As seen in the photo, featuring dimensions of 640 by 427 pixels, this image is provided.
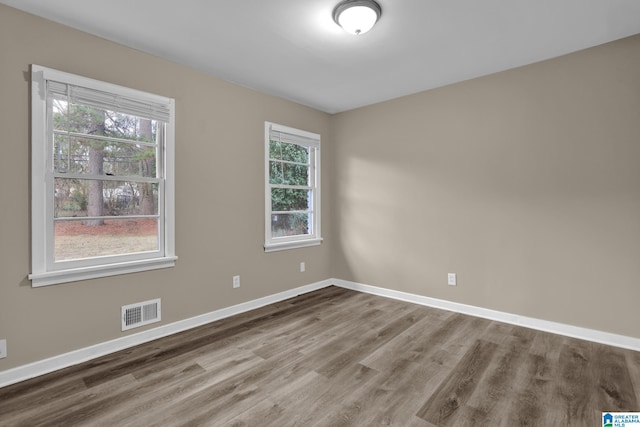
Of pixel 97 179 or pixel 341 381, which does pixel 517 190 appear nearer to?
pixel 341 381

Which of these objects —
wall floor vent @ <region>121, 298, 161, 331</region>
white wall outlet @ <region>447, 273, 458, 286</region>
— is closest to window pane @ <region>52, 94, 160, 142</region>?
wall floor vent @ <region>121, 298, 161, 331</region>

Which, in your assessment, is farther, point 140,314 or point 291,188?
point 291,188

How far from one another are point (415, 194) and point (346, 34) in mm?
2055

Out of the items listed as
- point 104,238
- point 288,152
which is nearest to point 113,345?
point 104,238

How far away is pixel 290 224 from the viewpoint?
4242 millimetres

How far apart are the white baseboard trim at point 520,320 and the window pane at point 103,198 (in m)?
2.94

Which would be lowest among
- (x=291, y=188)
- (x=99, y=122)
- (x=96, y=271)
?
(x=96, y=271)

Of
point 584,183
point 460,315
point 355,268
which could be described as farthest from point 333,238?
point 584,183

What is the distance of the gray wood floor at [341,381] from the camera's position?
181 cm

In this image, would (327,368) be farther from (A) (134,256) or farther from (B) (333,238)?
(B) (333,238)

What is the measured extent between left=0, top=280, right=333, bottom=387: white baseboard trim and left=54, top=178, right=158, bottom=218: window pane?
3.51ft

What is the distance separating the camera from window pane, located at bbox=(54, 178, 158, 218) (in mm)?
2416

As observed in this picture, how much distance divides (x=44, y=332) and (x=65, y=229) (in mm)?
763

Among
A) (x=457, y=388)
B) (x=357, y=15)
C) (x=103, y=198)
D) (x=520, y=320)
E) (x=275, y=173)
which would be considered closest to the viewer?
(x=457, y=388)
